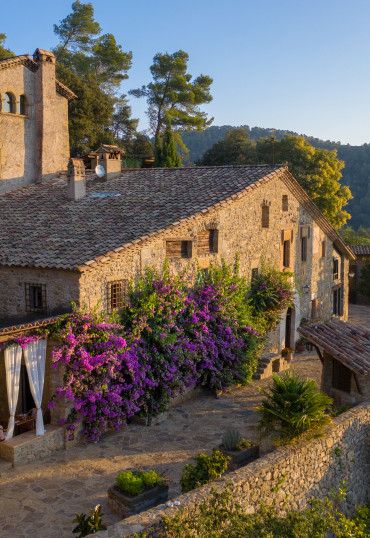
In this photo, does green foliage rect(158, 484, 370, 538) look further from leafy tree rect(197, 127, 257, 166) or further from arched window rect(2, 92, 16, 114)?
leafy tree rect(197, 127, 257, 166)

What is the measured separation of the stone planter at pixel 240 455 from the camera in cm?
1000

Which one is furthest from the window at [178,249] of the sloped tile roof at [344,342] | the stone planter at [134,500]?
the stone planter at [134,500]

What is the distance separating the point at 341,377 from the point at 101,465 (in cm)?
614

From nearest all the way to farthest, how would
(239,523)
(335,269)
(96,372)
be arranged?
(239,523) < (96,372) < (335,269)

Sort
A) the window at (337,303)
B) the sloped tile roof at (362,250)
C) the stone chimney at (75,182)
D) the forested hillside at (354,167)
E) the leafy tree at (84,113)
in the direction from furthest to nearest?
the forested hillside at (354,167)
the sloped tile roof at (362,250)
the leafy tree at (84,113)
the window at (337,303)
the stone chimney at (75,182)

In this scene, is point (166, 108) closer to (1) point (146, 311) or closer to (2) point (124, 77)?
(2) point (124, 77)

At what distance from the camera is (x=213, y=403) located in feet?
48.8

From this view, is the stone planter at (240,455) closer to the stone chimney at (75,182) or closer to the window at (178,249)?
the window at (178,249)

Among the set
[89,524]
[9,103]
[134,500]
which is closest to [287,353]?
[134,500]

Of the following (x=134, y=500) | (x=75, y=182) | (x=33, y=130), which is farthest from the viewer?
(x=33, y=130)

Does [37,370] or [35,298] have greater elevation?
[35,298]

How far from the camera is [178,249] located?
14.9 m

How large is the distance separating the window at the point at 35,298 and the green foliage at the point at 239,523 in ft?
21.5

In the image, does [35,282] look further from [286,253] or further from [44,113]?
[286,253]
